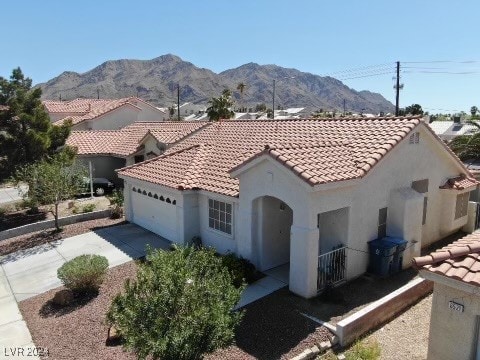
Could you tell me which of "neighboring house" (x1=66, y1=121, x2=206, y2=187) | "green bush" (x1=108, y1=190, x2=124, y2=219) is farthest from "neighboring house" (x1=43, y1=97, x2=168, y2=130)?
"green bush" (x1=108, y1=190, x2=124, y2=219)

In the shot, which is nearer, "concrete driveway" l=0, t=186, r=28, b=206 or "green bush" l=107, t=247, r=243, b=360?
"green bush" l=107, t=247, r=243, b=360

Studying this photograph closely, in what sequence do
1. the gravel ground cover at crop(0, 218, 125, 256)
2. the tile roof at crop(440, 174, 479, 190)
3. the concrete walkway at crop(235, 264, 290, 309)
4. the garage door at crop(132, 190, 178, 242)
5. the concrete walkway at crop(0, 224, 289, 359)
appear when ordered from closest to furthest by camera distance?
the concrete walkway at crop(0, 224, 289, 359) < the concrete walkway at crop(235, 264, 290, 309) < the garage door at crop(132, 190, 178, 242) < the tile roof at crop(440, 174, 479, 190) < the gravel ground cover at crop(0, 218, 125, 256)

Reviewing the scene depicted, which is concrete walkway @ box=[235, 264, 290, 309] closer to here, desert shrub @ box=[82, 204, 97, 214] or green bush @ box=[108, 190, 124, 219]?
green bush @ box=[108, 190, 124, 219]

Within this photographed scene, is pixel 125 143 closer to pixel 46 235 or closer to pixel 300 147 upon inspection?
pixel 46 235

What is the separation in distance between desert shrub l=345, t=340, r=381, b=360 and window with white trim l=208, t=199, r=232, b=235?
6.27 m

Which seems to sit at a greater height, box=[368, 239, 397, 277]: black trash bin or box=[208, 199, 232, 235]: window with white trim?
box=[208, 199, 232, 235]: window with white trim

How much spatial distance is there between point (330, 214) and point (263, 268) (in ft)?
9.84

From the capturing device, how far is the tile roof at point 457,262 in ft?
22.9

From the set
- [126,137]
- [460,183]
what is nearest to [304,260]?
[460,183]

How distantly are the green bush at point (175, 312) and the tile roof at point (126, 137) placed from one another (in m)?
17.4

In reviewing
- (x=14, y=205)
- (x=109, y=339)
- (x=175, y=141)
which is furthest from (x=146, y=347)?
(x=14, y=205)

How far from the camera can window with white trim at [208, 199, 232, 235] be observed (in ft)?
48.7

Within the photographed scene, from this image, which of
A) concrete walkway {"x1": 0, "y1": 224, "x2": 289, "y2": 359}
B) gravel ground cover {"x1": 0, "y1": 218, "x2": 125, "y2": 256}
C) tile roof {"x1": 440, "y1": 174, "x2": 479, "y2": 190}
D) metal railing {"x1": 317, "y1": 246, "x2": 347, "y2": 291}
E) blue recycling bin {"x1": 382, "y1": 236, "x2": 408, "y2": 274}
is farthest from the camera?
gravel ground cover {"x1": 0, "y1": 218, "x2": 125, "y2": 256}

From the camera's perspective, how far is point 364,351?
366 inches
